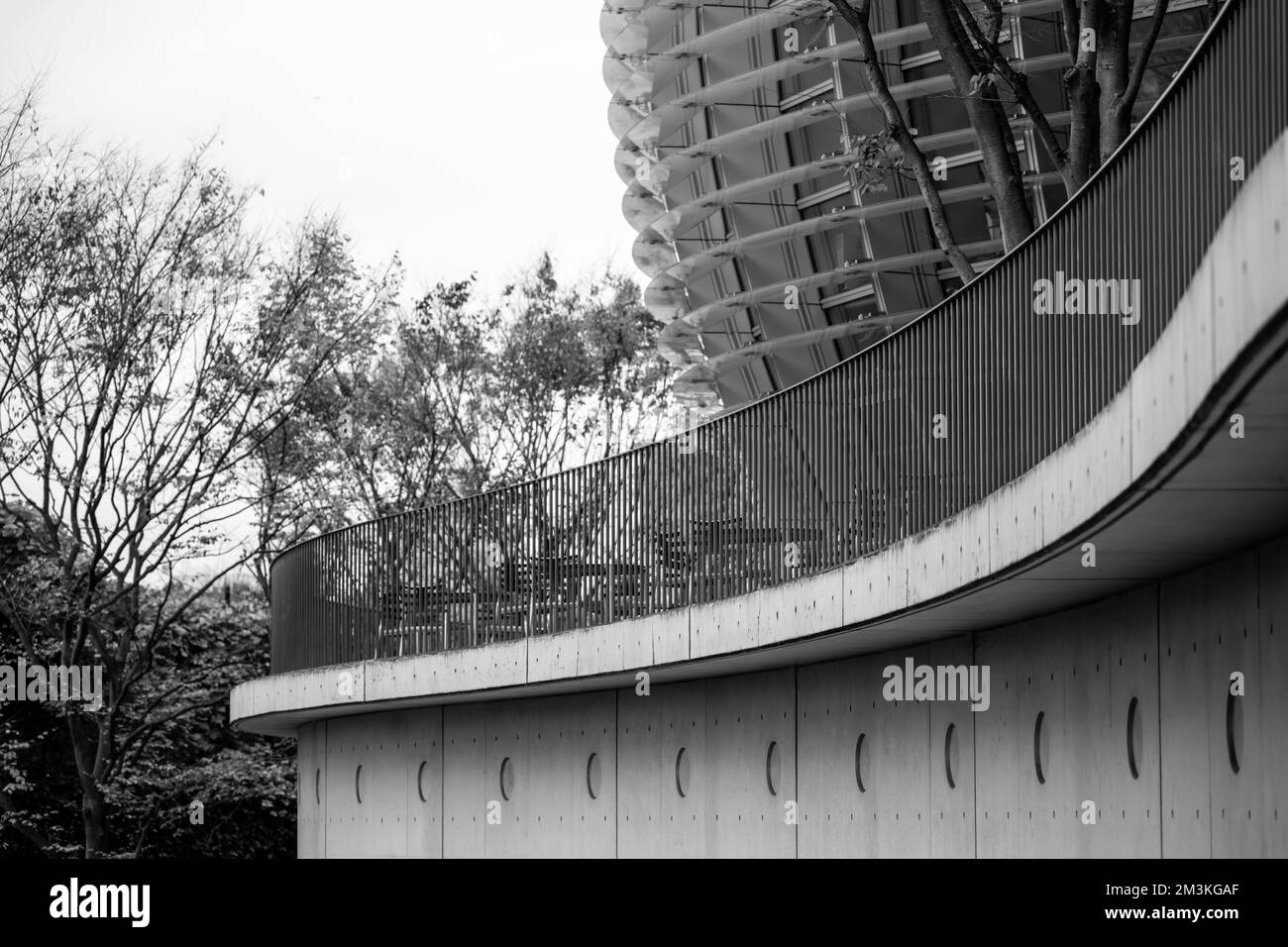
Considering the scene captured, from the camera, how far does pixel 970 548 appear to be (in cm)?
1207

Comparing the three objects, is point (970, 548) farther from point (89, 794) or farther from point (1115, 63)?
point (89, 794)

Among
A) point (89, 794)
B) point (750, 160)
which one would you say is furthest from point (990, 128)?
point (89, 794)

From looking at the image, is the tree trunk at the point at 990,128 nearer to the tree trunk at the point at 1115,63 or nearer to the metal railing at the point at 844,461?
the tree trunk at the point at 1115,63

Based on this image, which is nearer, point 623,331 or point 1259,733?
point 1259,733

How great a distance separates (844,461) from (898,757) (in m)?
2.45

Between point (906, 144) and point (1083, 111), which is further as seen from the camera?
point (906, 144)

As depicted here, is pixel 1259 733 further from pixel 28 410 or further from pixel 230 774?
pixel 230 774

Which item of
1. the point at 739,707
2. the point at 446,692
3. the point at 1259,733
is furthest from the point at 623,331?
the point at 1259,733

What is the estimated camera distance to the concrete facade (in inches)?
413

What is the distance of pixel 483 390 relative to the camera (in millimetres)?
46312

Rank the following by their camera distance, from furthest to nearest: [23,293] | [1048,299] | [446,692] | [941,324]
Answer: [23,293]
[446,692]
[941,324]
[1048,299]

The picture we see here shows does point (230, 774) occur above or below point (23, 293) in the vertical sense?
below

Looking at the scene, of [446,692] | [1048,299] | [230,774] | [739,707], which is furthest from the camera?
[230,774]
